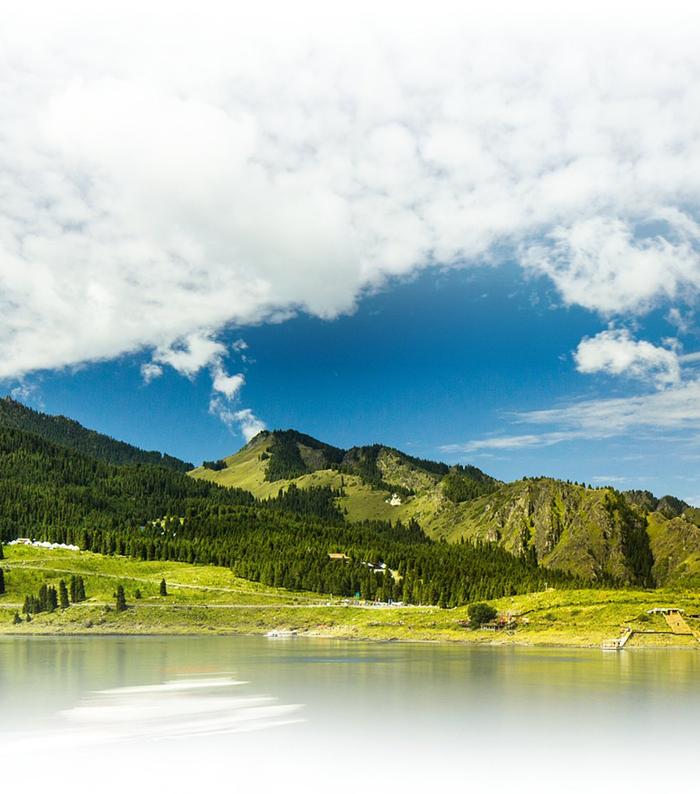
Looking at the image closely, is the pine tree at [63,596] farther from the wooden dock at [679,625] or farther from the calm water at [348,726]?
the wooden dock at [679,625]

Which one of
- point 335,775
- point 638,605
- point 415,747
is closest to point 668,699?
point 415,747

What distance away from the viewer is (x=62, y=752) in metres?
38.9

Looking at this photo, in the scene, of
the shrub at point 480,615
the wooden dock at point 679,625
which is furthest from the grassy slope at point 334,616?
the shrub at point 480,615

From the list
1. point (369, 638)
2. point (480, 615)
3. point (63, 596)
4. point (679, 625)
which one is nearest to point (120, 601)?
point (63, 596)

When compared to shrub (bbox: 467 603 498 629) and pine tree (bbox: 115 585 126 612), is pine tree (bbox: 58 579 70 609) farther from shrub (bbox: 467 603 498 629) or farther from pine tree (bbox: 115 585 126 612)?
shrub (bbox: 467 603 498 629)

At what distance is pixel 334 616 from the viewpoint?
163 meters

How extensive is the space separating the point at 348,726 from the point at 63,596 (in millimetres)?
145338

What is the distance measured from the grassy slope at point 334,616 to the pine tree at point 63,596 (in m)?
2.13

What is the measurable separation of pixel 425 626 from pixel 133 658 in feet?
211

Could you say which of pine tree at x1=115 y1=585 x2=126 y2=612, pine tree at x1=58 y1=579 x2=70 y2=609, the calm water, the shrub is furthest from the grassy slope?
the calm water

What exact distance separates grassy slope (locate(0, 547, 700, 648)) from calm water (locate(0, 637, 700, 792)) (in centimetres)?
4154

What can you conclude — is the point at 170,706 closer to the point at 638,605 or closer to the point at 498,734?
the point at 498,734

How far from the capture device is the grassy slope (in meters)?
125

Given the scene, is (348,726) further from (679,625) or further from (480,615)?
(480,615)
